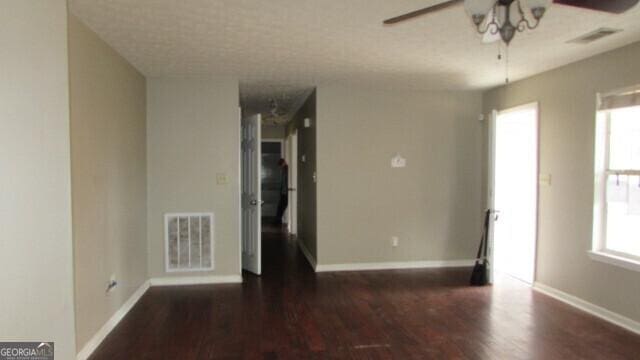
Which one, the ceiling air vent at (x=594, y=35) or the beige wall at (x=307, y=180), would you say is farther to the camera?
the beige wall at (x=307, y=180)

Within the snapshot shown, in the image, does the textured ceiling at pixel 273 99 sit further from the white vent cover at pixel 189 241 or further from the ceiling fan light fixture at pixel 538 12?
the ceiling fan light fixture at pixel 538 12

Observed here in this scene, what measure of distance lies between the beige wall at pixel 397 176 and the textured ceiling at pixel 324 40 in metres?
0.65

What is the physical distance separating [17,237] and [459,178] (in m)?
4.83

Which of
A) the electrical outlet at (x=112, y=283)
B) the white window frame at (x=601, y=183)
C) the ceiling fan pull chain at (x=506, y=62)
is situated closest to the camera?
the electrical outlet at (x=112, y=283)

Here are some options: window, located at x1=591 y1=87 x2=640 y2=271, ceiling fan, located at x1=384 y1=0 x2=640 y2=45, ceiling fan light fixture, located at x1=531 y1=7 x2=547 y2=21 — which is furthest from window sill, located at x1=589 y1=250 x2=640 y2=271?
ceiling fan light fixture, located at x1=531 y1=7 x2=547 y2=21

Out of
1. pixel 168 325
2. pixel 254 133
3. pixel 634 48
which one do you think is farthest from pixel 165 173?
pixel 634 48

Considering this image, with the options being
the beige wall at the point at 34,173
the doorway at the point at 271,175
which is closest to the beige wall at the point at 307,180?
the doorway at the point at 271,175

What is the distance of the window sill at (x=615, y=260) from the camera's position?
354 centimetres

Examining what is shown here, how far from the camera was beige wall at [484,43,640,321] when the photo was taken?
12.0ft

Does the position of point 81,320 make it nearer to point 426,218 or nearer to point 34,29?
point 34,29

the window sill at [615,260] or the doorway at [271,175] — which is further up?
the doorway at [271,175]
